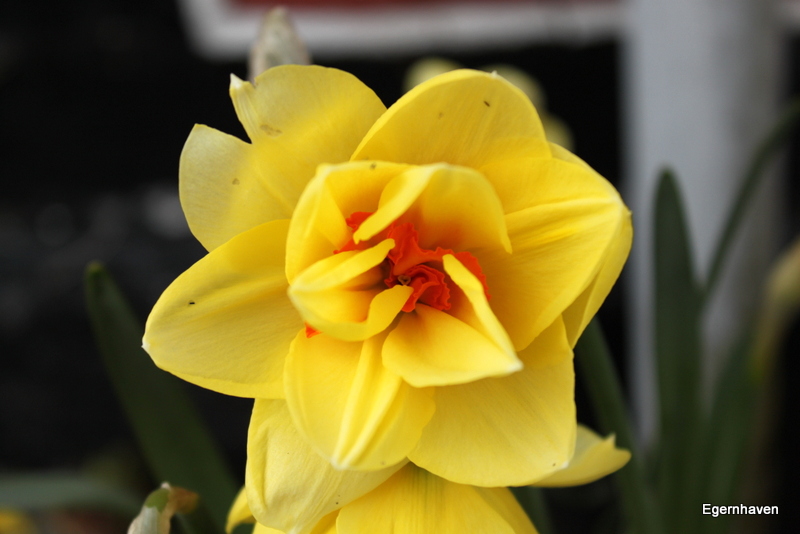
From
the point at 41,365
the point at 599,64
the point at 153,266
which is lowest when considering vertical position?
the point at 41,365

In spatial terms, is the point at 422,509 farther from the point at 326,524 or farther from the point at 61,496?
the point at 61,496

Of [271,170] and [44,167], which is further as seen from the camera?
[44,167]

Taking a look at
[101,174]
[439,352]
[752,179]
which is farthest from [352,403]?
[101,174]

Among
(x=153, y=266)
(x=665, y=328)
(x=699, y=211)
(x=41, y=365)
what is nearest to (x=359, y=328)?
(x=665, y=328)

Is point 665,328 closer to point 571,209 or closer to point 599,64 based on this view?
point 571,209

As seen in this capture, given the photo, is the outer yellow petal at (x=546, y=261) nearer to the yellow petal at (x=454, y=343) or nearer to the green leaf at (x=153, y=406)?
the yellow petal at (x=454, y=343)

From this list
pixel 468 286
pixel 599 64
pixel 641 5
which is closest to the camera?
pixel 468 286

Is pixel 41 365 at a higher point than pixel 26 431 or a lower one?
higher
